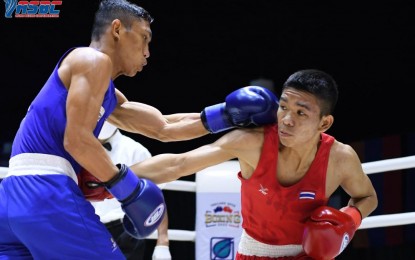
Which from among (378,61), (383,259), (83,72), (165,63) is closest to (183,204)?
(383,259)

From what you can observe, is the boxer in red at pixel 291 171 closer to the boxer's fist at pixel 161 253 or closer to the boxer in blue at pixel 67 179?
the boxer in blue at pixel 67 179

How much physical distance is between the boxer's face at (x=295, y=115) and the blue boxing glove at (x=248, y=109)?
8 centimetres

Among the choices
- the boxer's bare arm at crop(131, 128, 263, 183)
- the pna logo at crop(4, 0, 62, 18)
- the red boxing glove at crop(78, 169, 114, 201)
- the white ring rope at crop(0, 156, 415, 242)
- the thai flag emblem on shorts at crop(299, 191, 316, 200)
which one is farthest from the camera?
the pna logo at crop(4, 0, 62, 18)

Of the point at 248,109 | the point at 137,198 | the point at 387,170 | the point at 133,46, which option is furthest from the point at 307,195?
the point at 387,170

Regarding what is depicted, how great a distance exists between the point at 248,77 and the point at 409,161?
15.1 ft

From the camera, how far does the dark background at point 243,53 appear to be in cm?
673

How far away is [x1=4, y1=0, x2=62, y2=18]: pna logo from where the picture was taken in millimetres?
6180

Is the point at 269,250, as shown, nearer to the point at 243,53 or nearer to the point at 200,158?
the point at 200,158

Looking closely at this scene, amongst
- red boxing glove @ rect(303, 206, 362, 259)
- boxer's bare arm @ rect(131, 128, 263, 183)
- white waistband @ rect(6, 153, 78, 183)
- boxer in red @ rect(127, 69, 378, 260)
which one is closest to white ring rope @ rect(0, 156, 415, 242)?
boxer in red @ rect(127, 69, 378, 260)

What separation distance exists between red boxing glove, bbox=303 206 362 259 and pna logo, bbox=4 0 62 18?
14.9ft

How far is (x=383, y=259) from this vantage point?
5617 millimetres

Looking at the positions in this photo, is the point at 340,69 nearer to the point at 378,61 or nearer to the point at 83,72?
the point at 378,61

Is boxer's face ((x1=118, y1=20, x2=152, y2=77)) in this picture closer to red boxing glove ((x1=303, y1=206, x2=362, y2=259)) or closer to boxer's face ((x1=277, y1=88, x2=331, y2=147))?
boxer's face ((x1=277, y1=88, x2=331, y2=147))

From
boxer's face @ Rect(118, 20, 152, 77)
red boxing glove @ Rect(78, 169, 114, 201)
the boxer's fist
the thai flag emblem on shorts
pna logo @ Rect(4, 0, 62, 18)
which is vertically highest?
pna logo @ Rect(4, 0, 62, 18)
